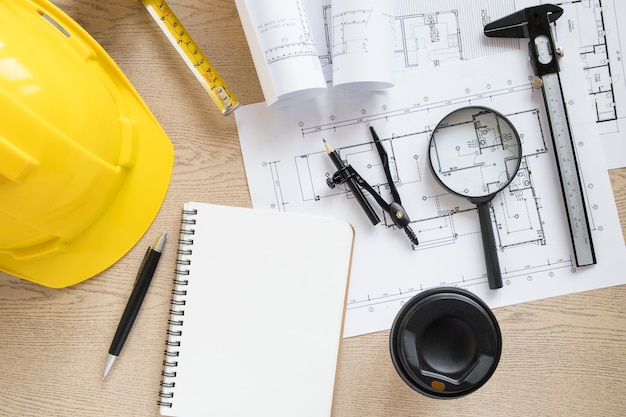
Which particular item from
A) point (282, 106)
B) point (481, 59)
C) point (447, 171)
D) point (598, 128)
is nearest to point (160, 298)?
point (282, 106)

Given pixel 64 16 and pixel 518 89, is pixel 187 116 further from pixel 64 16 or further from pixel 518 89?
pixel 518 89

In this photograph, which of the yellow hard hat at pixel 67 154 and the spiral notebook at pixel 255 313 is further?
the spiral notebook at pixel 255 313

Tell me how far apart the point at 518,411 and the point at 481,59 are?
1.74 feet

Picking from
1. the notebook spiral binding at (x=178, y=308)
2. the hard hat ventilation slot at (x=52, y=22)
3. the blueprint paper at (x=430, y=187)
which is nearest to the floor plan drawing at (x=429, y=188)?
the blueprint paper at (x=430, y=187)

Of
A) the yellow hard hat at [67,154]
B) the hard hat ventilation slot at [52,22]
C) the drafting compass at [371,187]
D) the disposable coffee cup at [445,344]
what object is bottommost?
the disposable coffee cup at [445,344]

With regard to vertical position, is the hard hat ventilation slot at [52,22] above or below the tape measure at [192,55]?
above

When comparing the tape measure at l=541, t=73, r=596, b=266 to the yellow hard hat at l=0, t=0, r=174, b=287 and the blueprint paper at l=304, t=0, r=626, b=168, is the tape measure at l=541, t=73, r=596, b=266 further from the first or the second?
the yellow hard hat at l=0, t=0, r=174, b=287

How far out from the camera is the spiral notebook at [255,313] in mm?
807

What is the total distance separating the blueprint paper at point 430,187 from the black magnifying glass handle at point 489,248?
0.02m

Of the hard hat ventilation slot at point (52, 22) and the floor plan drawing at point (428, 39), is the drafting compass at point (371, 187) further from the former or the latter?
the hard hat ventilation slot at point (52, 22)

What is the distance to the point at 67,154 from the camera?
2.24ft

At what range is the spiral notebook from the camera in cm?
81

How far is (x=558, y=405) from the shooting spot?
2.71 feet

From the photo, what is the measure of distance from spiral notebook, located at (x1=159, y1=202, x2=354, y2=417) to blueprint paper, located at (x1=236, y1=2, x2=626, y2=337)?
4cm
